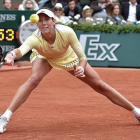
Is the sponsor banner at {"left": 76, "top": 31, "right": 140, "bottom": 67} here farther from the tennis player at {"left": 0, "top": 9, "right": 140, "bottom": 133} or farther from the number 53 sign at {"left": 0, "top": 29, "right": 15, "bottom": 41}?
the tennis player at {"left": 0, "top": 9, "right": 140, "bottom": 133}

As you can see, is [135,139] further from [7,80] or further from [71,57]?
[7,80]

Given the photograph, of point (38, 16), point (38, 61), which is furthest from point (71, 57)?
point (38, 16)

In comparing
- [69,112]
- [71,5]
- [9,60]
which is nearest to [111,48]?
[71,5]

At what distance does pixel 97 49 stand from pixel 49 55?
7.76 metres

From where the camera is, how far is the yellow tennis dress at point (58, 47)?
5.81m

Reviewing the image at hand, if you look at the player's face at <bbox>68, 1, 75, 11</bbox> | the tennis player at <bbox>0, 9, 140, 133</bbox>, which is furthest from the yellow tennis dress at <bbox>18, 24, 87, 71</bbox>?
the player's face at <bbox>68, 1, 75, 11</bbox>

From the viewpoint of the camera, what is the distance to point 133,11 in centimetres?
1508

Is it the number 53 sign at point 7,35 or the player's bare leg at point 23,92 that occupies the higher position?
the player's bare leg at point 23,92

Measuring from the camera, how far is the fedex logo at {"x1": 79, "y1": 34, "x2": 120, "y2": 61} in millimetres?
13609

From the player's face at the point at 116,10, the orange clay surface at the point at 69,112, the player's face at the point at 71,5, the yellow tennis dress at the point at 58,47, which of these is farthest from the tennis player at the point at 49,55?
the player's face at the point at 71,5

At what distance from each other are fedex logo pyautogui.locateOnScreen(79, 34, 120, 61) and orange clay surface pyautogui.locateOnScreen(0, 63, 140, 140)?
162cm

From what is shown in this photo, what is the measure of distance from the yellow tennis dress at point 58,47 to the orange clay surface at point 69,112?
2.92 feet

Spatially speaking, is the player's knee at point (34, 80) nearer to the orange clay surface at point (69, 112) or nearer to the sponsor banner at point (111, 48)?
the orange clay surface at point (69, 112)

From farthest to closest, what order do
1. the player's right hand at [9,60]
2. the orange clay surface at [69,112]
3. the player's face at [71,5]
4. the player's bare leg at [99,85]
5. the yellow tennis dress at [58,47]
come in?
the player's face at [71,5] → the player's bare leg at [99,85] → the yellow tennis dress at [58,47] → the orange clay surface at [69,112] → the player's right hand at [9,60]
